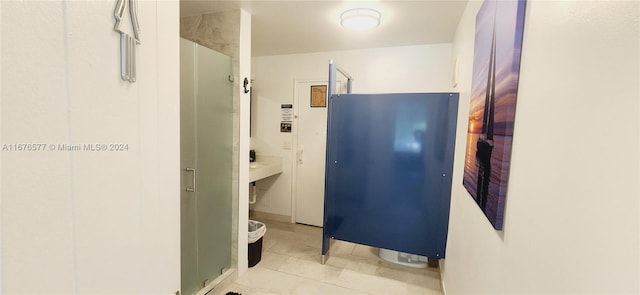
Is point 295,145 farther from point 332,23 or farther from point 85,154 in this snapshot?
point 85,154

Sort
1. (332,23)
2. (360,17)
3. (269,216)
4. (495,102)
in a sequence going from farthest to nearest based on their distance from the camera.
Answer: (269,216) < (332,23) < (360,17) < (495,102)

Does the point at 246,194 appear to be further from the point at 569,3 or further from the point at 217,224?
the point at 569,3

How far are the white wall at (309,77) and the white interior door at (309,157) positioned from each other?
115 mm

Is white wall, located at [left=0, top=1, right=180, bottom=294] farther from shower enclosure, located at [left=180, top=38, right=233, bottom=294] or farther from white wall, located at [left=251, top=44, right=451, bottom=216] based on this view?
white wall, located at [left=251, top=44, right=451, bottom=216]

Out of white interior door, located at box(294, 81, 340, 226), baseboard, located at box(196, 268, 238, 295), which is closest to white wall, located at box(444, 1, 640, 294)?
baseboard, located at box(196, 268, 238, 295)

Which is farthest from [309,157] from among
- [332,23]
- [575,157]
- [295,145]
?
[575,157]

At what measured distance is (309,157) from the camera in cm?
349

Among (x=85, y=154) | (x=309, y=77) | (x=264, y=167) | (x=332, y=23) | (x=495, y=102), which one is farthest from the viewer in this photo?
(x=309, y=77)

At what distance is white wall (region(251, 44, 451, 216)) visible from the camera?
2922 millimetres

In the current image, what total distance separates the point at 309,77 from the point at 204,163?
75.3 inches

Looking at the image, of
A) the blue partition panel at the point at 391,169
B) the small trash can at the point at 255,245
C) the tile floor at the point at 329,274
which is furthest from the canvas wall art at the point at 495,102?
the small trash can at the point at 255,245

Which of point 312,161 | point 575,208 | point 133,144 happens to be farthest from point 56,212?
point 312,161

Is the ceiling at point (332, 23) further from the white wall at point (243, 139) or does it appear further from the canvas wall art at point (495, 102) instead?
the canvas wall art at point (495, 102)

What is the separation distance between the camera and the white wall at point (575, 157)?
45 cm
